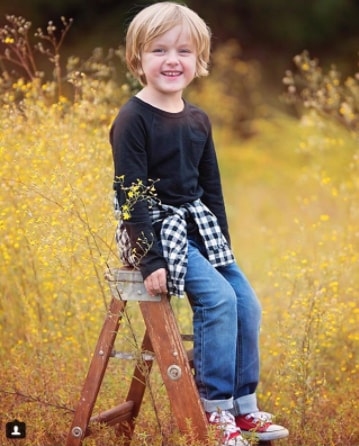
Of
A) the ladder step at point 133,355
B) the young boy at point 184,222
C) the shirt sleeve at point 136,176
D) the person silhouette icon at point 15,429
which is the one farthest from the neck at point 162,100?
the person silhouette icon at point 15,429

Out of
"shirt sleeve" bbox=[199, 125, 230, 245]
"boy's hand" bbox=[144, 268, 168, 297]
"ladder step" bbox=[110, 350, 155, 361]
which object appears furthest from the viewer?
"shirt sleeve" bbox=[199, 125, 230, 245]

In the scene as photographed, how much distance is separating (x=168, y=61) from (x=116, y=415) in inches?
50.0

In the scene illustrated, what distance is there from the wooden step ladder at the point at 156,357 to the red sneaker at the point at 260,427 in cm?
11

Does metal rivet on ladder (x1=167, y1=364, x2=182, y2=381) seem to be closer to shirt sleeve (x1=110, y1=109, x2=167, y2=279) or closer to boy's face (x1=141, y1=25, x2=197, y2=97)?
shirt sleeve (x1=110, y1=109, x2=167, y2=279)

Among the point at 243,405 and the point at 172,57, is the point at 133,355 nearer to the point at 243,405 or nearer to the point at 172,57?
the point at 243,405

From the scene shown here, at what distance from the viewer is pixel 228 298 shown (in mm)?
2939

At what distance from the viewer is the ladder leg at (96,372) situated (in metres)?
3.02

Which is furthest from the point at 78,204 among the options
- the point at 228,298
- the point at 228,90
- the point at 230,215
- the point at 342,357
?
the point at 228,90

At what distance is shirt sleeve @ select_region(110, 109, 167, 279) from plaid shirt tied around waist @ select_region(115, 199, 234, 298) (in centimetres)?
4

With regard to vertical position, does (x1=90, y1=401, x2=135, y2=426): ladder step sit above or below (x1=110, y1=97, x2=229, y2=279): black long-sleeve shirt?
below

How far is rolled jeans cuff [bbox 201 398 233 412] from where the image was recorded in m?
2.95

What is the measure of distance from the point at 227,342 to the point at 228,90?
9.67 m

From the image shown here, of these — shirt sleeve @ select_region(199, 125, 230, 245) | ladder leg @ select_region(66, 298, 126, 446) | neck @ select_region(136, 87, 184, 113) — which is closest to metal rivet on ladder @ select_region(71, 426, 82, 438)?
ladder leg @ select_region(66, 298, 126, 446)

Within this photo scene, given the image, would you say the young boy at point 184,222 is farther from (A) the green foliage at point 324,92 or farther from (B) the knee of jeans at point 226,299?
(A) the green foliage at point 324,92
